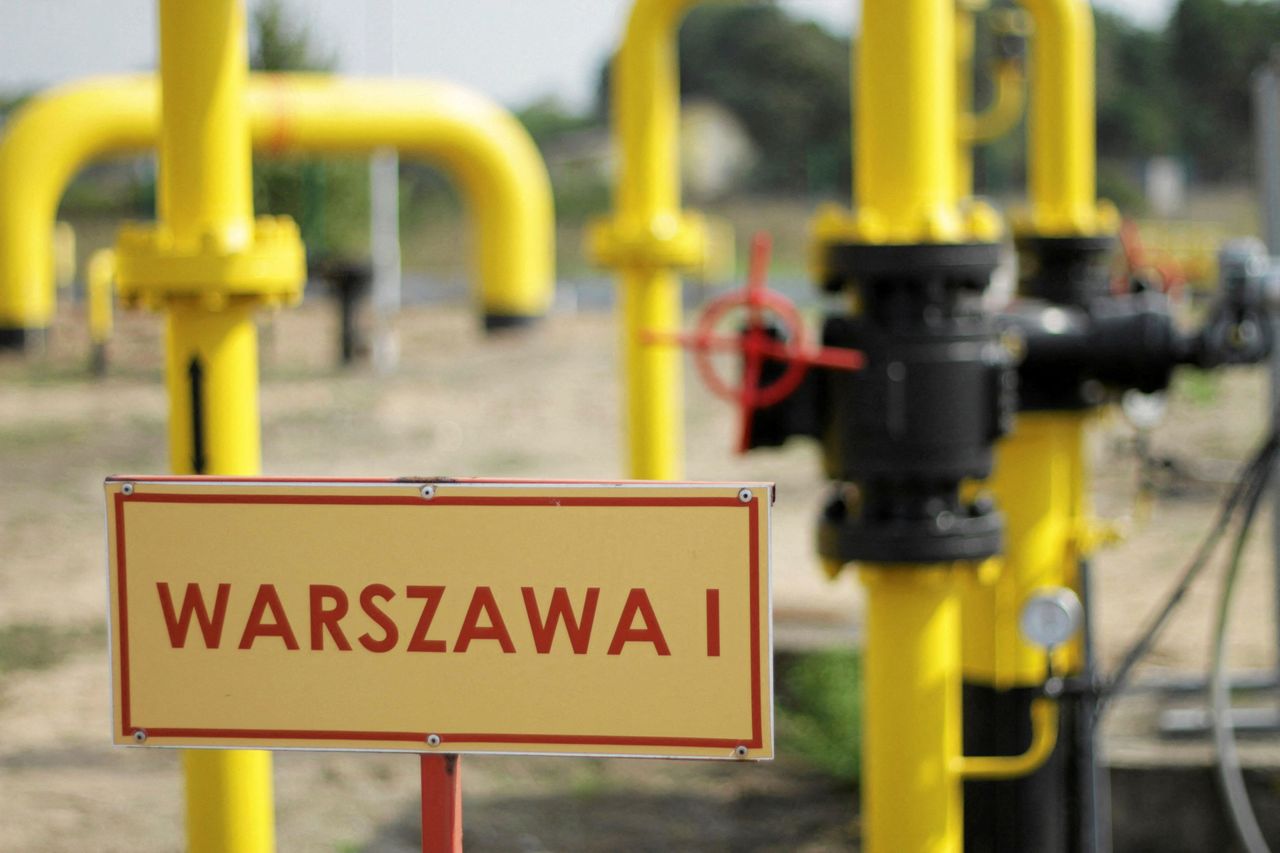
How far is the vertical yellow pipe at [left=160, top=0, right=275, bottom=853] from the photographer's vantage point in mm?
2256

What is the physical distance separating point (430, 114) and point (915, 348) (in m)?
6.00

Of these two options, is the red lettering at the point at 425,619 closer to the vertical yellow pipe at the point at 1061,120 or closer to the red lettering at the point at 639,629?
the red lettering at the point at 639,629

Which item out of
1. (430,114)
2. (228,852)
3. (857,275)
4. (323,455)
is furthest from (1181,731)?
(323,455)

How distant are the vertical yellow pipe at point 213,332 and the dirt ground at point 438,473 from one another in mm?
2046

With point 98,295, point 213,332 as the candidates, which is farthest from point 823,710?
point 98,295

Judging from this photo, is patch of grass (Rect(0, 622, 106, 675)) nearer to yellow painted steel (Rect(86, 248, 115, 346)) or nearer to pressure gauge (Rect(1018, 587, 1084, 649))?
pressure gauge (Rect(1018, 587, 1084, 649))

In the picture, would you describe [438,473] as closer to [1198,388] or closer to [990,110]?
[990,110]

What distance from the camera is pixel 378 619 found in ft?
5.37

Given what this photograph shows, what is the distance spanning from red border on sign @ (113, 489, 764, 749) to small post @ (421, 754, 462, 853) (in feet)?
0.16

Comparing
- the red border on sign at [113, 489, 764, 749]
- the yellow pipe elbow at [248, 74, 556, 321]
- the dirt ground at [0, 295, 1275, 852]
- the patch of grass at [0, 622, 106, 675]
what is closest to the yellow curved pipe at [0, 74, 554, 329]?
the yellow pipe elbow at [248, 74, 556, 321]

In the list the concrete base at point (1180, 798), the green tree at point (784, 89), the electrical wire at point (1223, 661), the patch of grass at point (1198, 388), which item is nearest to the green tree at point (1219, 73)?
the green tree at point (784, 89)

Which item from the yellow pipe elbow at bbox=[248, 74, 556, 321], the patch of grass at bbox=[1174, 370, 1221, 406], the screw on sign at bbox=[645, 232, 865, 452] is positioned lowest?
the patch of grass at bbox=[1174, 370, 1221, 406]

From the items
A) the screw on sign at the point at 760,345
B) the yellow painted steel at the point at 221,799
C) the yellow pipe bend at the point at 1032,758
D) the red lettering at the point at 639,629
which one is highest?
the screw on sign at the point at 760,345

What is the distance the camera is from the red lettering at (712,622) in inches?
62.7
